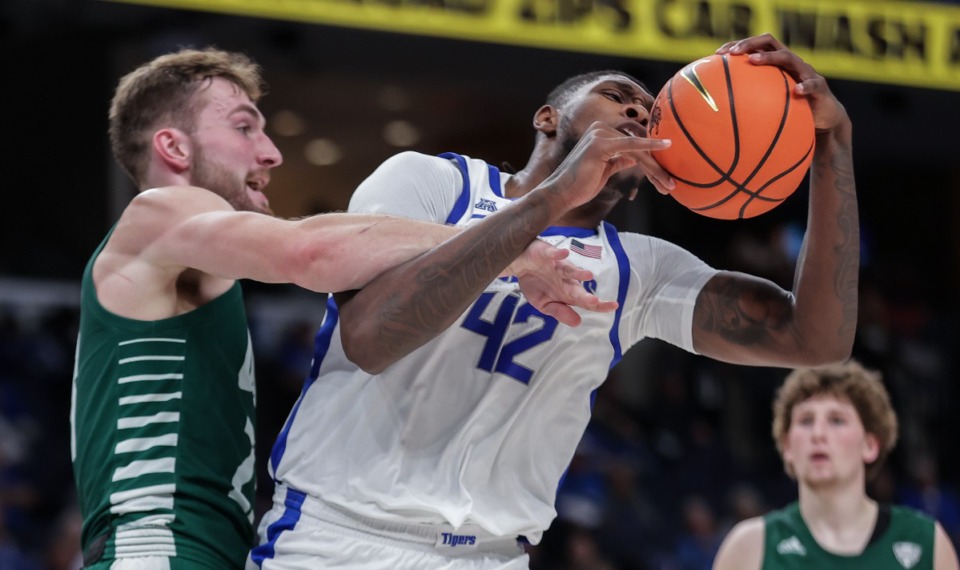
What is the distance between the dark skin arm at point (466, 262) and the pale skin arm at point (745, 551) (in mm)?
3207

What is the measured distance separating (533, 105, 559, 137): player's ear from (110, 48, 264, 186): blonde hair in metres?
0.91

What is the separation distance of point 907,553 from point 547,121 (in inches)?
119

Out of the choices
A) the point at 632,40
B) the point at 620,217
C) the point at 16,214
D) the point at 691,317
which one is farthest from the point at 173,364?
the point at 620,217

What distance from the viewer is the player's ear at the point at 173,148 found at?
384 cm

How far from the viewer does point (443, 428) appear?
11.6 feet

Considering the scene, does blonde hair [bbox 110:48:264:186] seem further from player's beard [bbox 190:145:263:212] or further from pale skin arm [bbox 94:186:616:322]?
pale skin arm [bbox 94:186:616:322]

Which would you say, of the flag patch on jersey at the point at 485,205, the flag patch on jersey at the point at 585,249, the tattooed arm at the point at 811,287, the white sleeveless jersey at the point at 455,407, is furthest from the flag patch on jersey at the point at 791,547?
the flag patch on jersey at the point at 485,205

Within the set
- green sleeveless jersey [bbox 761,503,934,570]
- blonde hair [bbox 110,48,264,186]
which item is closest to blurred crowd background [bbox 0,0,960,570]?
green sleeveless jersey [bbox 761,503,934,570]

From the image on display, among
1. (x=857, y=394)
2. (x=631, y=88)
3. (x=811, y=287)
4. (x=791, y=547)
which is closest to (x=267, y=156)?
(x=631, y=88)

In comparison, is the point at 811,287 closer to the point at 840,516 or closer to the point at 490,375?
the point at 490,375

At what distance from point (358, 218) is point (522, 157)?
12.9 m

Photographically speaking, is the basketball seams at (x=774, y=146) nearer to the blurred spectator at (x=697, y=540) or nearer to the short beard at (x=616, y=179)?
the short beard at (x=616, y=179)

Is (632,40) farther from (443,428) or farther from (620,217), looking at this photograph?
(443,428)

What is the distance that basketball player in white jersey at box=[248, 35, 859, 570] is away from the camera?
3.47 m
